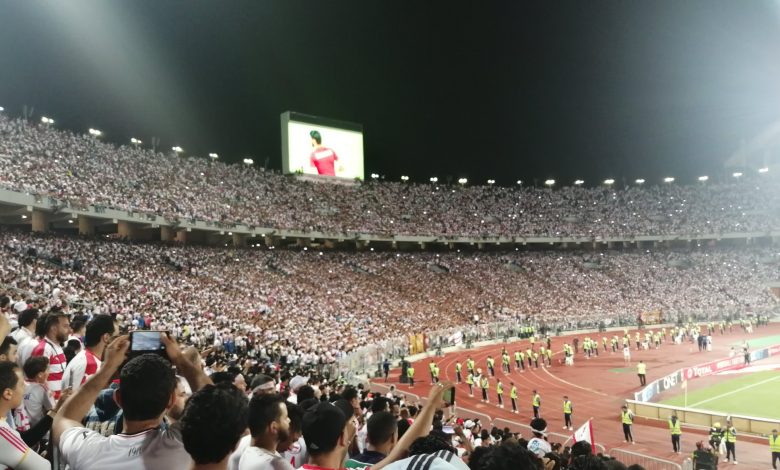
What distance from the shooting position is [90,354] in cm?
500

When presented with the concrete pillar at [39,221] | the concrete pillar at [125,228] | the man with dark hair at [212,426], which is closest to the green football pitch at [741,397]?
the man with dark hair at [212,426]

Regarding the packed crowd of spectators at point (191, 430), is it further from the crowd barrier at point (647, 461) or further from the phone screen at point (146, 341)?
the crowd barrier at point (647, 461)

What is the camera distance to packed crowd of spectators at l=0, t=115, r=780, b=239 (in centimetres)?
3173

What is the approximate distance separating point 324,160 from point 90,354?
49992mm

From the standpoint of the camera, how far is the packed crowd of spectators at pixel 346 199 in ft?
104

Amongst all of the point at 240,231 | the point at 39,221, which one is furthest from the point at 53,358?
the point at 240,231

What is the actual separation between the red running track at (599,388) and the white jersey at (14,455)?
56.0ft

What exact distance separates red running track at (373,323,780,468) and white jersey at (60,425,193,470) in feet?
55.9

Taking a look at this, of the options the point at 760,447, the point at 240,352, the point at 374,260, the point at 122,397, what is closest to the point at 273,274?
the point at 374,260

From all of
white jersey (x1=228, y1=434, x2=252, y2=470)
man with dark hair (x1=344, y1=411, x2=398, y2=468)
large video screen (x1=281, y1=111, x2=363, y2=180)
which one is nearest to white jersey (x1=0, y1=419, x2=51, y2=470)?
white jersey (x1=228, y1=434, x2=252, y2=470)

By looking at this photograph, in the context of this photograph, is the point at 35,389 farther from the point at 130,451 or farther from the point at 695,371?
the point at 695,371

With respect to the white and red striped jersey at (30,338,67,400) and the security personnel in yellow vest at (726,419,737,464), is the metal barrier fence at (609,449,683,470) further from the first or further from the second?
the white and red striped jersey at (30,338,67,400)

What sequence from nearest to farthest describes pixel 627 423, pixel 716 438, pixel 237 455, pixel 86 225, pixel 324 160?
1. pixel 237 455
2. pixel 716 438
3. pixel 627 423
4. pixel 86 225
5. pixel 324 160

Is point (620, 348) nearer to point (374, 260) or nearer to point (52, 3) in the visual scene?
point (374, 260)
